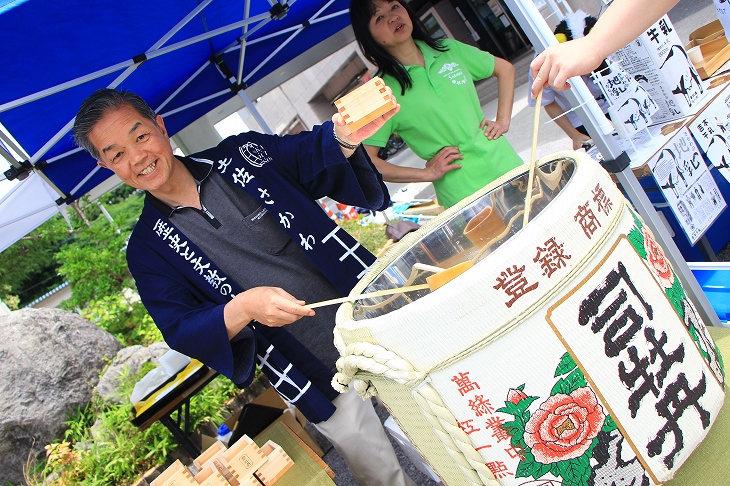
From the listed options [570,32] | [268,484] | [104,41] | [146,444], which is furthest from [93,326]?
[570,32]

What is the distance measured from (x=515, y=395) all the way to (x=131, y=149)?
1458mm

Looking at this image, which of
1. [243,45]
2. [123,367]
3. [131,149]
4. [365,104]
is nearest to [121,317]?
[123,367]

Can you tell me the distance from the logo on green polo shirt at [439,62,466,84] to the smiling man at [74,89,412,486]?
2.25 ft

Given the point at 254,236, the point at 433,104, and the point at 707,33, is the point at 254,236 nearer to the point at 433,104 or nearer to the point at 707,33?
the point at 433,104

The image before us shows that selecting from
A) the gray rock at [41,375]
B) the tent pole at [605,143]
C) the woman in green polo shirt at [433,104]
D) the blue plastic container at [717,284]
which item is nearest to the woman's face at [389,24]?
the woman in green polo shirt at [433,104]

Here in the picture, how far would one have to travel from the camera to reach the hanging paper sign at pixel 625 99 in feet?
7.34

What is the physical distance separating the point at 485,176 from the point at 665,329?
4.82 feet

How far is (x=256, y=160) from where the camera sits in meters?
1.82

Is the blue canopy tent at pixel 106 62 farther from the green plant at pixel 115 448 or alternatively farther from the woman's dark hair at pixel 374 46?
the green plant at pixel 115 448

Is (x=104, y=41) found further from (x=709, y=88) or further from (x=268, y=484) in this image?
(x=709, y=88)

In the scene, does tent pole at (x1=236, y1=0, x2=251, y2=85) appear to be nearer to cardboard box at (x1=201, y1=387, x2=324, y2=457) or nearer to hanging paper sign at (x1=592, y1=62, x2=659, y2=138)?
hanging paper sign at (x1=592, y1=62, x2=659, y2=138)

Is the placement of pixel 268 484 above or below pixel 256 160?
below

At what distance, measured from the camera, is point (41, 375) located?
412 cm

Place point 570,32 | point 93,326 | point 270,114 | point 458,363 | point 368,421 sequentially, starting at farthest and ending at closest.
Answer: point 270,114 < point 93,326 < point 570,32 < point 368,421 < point 458,363
